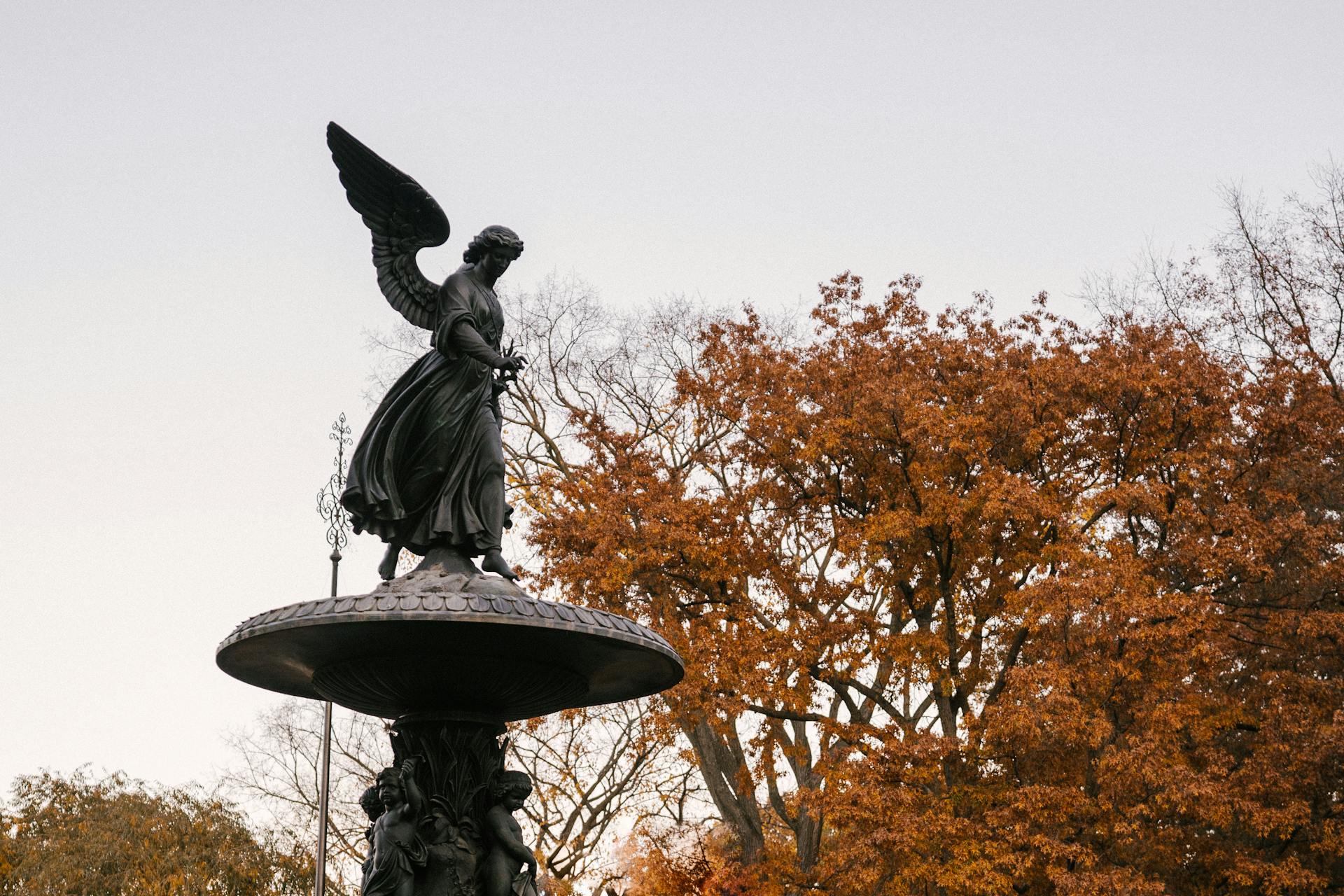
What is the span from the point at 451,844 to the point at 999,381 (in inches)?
473

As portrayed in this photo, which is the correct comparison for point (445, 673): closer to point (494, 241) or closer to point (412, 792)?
point (412, 792)

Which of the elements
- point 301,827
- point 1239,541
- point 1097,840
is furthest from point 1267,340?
point 301,827

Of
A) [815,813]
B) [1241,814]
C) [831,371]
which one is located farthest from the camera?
[831,371]

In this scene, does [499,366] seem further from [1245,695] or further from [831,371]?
[1245,695]

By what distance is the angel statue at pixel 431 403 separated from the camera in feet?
22.9

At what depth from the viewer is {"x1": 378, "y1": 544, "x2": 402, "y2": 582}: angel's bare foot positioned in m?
7.18

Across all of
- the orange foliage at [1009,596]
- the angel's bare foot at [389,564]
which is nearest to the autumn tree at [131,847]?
the orange foliage at [1009,596]

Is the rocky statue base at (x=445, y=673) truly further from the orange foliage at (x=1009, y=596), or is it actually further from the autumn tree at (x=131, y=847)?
the autumn tree at (x=131, y=847)

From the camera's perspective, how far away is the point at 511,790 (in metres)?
6.47

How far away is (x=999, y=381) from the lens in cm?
1659

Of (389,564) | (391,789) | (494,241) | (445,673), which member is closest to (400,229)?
(494,241)

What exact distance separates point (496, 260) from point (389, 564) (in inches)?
73.7

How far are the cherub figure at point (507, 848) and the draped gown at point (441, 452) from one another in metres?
1.35

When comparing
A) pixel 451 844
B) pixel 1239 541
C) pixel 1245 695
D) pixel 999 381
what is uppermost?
pixel 999 381
